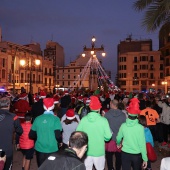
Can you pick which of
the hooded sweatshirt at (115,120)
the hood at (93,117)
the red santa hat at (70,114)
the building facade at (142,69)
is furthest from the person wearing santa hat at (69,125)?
the building facade at (142,69)

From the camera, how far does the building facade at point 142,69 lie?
249 ft

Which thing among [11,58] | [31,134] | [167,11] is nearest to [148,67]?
[11,58]

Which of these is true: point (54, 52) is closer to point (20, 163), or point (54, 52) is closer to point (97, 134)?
point (20, 163)

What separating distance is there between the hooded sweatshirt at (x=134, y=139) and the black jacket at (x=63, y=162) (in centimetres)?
282

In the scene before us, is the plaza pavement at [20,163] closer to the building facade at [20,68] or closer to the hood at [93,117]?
the hood at [93,117]

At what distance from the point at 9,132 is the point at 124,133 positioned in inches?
91.4

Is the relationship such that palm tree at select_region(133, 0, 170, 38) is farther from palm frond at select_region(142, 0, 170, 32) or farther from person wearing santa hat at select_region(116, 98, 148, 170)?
person wearing santa hat at select_region(116, 98, 148, 170)

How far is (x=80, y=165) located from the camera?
2.80 metres

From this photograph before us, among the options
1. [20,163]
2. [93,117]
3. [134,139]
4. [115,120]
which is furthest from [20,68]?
[134,139]

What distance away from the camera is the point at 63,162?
8.96 feet

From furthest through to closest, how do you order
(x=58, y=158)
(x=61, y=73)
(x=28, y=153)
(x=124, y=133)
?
(x=61, y=73) < (x=28, y=153) < (x=124, y=133) < (x=58, y=158)

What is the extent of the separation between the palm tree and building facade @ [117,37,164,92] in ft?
215

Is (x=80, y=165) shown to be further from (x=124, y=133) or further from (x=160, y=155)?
(x=160, y=155)

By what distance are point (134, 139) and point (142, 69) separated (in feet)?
241
